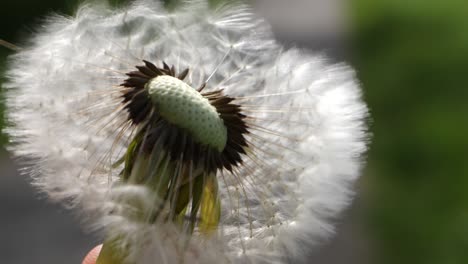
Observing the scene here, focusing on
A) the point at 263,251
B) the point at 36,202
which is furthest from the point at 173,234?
the point at 36,202

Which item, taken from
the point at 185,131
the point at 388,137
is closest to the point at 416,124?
the point at 388,137

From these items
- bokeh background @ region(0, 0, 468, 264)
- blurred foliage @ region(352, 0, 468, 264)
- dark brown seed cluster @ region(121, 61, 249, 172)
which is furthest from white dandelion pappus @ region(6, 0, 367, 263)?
blurred foliage @ region(352, 0, 468, 264)

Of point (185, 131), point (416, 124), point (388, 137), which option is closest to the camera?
point (185, 131)

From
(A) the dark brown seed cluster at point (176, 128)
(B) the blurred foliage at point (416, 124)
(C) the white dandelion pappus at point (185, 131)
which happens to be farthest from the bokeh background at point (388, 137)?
(A) the dark brown seed cluster at point (176, 128)

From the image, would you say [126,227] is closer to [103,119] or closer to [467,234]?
[103,119]

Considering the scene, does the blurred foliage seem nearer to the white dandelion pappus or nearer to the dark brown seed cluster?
the white dandelion pappus

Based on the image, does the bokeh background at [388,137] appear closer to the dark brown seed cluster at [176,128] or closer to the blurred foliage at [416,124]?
the blurred foliage at [416,124]

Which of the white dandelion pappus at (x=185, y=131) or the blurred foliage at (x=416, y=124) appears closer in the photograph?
the white dandelion pappus at (x=185, y=131)

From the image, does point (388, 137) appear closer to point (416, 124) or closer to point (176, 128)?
point (416, 124)
